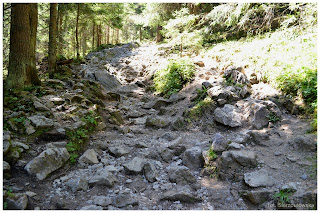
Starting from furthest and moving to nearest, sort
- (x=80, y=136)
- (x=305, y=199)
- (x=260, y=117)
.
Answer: (x=260, y=117) → (x=80, y=136) → (x=305, y=199)

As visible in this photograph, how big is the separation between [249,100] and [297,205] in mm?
3974

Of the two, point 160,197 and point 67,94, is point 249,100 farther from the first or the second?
point 67,94

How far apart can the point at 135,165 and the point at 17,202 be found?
217 cm

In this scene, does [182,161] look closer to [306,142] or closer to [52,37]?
[306,142]

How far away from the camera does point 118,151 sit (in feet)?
16.3

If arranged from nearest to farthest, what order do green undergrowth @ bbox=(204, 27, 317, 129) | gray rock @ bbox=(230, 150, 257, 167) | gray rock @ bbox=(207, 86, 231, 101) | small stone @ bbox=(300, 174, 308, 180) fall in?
small stone @ bbox=(300, 174, 308, 180), gray rock @ bbox=(230, 150, 257, 167), green undergrowth @ bbox=(204, 27, 317, 129), gray rock @ bbox=(207, 86, 231, 101)

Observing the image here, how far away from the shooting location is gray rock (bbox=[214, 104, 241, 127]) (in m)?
5.98

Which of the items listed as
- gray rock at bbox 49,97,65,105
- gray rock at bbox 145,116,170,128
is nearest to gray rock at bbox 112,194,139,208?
gray rock at bbox 145,116,170,128

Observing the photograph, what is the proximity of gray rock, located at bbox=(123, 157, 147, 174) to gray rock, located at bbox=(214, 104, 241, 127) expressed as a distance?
2.93 meters

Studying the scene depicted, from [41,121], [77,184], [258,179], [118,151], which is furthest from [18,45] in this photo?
[258,179]

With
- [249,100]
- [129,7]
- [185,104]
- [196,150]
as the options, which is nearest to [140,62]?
[185,104]

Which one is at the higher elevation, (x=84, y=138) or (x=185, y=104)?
(x=185, y=104)

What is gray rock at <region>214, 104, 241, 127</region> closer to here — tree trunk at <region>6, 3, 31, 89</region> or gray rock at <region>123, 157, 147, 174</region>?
gray rock at <region>123, 157, 147, 174</region>

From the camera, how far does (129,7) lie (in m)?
32.4
